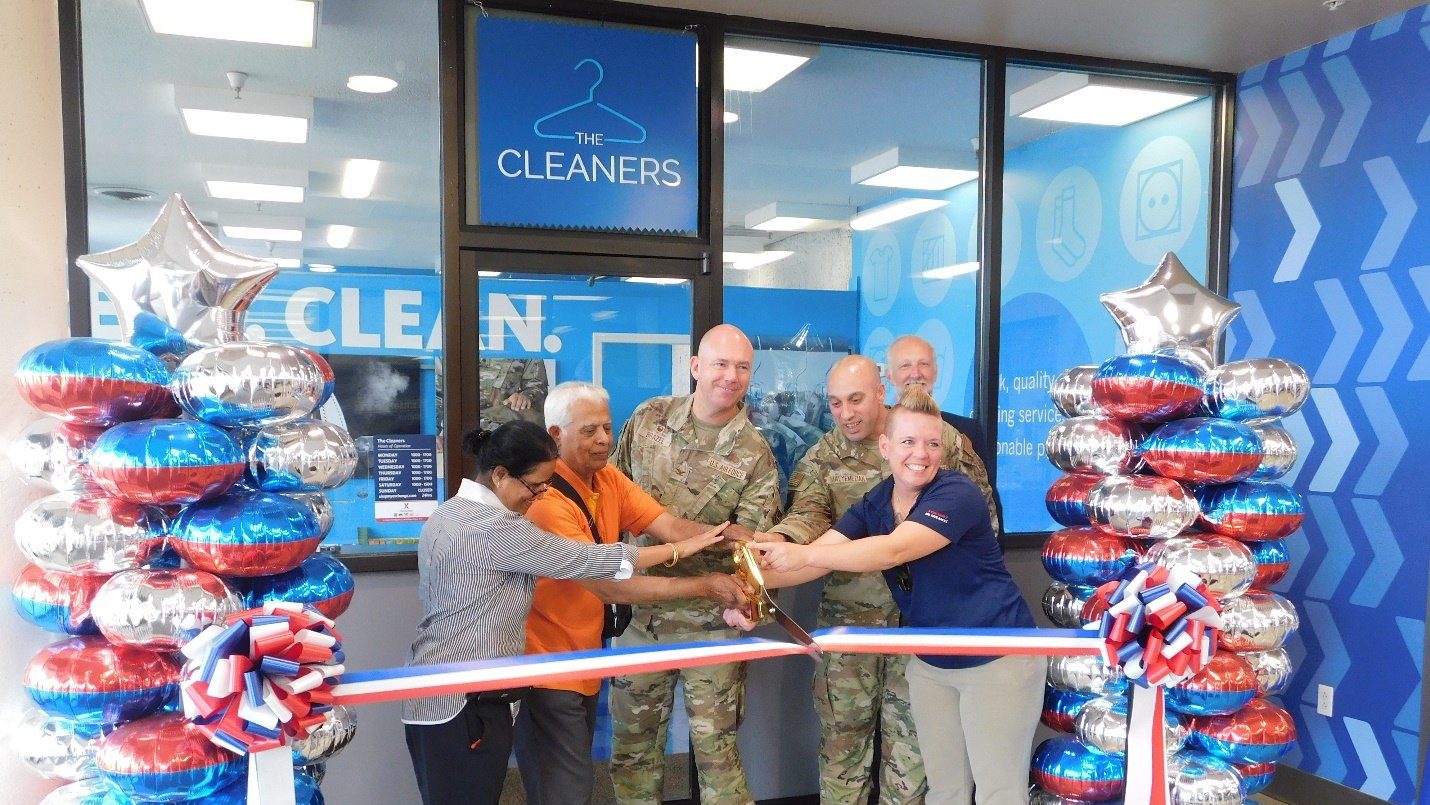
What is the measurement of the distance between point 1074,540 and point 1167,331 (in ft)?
2.57

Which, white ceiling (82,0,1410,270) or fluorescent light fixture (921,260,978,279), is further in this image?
fluorescent light fixture (921,260,978,279)

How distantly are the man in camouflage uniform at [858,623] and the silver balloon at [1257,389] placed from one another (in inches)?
35.9

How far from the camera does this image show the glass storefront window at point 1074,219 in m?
4.38

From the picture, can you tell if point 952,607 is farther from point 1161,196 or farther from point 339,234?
point 1161,196

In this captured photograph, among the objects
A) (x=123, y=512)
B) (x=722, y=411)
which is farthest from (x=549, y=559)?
(x=722, y=411)

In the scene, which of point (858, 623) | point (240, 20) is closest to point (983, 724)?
point (858, 623)

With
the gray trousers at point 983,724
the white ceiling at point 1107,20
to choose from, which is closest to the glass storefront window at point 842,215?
the white ceiling at point 1107,20

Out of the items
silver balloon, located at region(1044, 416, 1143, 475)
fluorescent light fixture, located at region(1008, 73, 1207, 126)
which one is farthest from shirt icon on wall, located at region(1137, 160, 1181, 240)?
silver balloon, located at region(1044, 416, 1143, 475)

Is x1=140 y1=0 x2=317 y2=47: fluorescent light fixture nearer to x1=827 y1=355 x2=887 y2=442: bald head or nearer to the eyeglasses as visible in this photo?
the eyeglasses

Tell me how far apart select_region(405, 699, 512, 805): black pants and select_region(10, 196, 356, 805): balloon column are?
233mm

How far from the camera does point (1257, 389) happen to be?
2916 mm

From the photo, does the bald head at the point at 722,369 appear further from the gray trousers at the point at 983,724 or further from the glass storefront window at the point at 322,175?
the gray trousers at the point at 983,724

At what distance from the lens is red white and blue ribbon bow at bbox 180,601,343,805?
6.01ft

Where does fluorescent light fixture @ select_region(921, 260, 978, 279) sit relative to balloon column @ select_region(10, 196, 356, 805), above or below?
above
